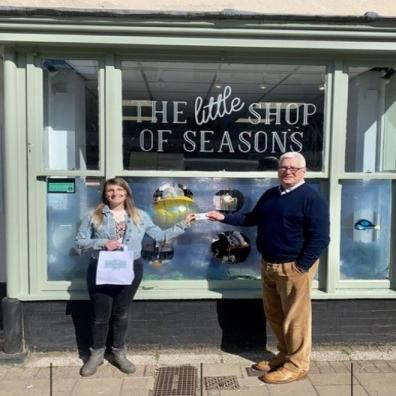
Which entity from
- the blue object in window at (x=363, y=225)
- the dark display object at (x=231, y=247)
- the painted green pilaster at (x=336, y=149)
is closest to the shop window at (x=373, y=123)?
the painted green pilaster at (x=336, y=149)

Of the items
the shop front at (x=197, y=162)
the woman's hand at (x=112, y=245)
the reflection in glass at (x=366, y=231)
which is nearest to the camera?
the woman's hand at (x=112, y=245)

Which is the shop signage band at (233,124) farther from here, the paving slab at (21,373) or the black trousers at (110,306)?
the paving slab at (21,373)

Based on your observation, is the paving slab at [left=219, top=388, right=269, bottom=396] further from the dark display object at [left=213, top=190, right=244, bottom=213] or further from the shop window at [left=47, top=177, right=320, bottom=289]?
the dark display object at [left=213, top=190, right=244, bottom=213]

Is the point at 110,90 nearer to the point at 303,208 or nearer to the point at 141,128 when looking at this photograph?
the point at 141,128

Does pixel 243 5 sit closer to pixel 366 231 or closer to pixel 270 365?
pixel 366 231

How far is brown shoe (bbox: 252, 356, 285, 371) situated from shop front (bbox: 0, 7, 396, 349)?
0.34 meters

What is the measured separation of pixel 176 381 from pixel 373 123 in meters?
2.76

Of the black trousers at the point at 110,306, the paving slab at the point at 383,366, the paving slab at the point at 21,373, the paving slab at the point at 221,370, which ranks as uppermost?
the black trousers at the point at 110,306

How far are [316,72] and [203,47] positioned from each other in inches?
40.0

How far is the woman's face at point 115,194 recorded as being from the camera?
378 cm

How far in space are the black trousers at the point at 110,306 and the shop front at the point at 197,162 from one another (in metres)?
0.30

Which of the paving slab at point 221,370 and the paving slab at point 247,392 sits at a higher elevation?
the paving slab at point 221,370

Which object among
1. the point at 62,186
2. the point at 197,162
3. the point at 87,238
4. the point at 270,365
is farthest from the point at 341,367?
the point at 62,186

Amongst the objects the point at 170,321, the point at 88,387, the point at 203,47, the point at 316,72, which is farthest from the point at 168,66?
the point at 88,387
